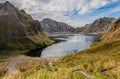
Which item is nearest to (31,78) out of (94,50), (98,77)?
(98,77)

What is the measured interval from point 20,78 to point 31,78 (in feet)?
6.80

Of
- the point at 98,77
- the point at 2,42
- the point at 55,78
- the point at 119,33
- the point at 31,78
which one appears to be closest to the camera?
the point at 98,77

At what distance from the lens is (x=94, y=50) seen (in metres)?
120

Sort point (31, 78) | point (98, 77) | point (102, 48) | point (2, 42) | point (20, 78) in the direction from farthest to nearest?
point (2, 42) → point (102, 48) → point (20, 78) → point (31, 78) → point (98, 77)

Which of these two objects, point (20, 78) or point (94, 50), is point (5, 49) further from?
point (20, 78)

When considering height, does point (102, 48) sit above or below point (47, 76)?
below

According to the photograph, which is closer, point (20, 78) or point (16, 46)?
point (20, 78)

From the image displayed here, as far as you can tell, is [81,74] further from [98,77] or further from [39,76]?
[39,76]

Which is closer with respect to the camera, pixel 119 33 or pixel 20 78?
pixel 20 78

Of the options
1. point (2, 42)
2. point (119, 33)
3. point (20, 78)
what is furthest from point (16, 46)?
point (20, 78)

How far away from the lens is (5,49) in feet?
601

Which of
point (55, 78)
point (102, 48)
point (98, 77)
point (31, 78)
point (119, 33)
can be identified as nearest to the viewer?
point (98, 77)

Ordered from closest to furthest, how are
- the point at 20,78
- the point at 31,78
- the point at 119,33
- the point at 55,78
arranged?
the point at 55,78
the point at 31,78
the point at 20,78
the point at 119,33

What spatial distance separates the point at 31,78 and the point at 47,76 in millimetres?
2098
